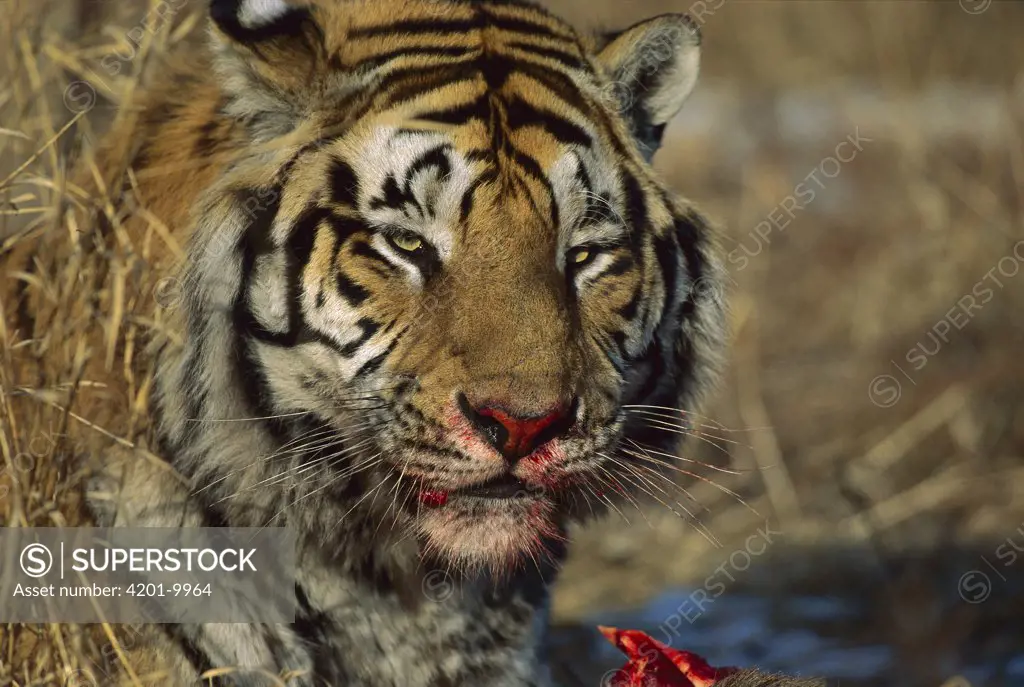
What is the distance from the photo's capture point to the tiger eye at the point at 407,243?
259 cm

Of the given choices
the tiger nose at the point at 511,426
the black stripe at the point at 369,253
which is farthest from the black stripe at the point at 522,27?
the tiger nose at the point at 511,426

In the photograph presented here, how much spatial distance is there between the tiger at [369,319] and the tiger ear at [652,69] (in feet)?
0.03

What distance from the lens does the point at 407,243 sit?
102 inches

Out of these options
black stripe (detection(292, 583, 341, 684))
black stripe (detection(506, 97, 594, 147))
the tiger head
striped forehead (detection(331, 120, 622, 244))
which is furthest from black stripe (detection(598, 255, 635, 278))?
black stripe (detection(292, 583, 341, 684))

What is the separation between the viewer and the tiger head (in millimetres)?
2490

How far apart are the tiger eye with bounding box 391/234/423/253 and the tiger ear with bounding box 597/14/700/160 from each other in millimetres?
610

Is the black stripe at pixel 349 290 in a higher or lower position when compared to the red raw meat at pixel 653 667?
higher

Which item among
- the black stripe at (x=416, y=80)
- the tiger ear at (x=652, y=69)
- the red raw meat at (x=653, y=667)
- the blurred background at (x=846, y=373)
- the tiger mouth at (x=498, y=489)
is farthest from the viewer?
the blurred background at (x=846, y=373)

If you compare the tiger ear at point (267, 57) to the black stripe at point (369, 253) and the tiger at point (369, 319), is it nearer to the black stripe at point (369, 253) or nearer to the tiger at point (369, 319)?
the tiger at point (369, 319)

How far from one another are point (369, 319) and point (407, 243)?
157 mm

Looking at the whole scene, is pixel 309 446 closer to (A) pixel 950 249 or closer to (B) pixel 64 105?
(B) pixel 64 105

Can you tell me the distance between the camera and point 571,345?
254cm

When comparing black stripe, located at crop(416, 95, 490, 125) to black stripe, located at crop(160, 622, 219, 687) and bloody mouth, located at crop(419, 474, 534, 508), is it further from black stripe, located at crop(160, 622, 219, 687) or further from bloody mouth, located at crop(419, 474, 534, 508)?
black stripe, located at crop(160, 622, 219, 687)

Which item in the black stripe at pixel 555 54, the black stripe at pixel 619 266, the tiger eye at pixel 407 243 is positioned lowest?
the black stripe at pixel 619 266
